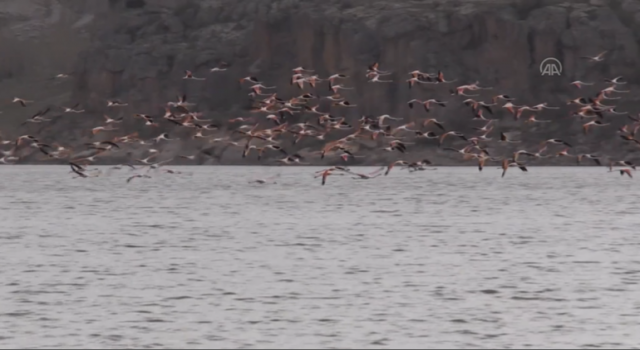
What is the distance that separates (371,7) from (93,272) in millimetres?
113023

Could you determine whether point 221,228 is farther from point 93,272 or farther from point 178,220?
point 93,272

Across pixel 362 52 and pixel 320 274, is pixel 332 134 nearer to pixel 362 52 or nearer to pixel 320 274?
pixel 362 52

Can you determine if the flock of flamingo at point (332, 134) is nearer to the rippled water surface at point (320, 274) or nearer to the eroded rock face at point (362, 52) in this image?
the eroded rock face at point (362, 52)

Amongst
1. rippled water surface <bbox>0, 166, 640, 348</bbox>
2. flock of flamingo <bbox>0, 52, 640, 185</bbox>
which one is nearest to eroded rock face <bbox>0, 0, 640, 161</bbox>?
flock of flamingo <bbox>0, 52, 640, 185</bbox>

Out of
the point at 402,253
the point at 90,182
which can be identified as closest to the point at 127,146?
the point at 90,182

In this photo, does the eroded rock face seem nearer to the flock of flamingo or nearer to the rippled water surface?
the flock of flamingo

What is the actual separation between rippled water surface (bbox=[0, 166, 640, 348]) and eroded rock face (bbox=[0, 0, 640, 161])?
5930cm

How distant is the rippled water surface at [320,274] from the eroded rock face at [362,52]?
2335 inches

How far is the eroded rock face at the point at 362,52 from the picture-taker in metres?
137

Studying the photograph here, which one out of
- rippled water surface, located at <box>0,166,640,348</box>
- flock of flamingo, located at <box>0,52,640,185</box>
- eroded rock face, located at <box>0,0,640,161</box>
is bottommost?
rippled water surface, located at <box>0,166,640,348</box>

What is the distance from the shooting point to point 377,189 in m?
97.8

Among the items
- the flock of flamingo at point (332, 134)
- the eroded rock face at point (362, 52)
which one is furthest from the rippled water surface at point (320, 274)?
the eroded rock face at point (362, 52)

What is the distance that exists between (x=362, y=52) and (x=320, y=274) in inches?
4245

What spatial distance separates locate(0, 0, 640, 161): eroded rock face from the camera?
137000mm
